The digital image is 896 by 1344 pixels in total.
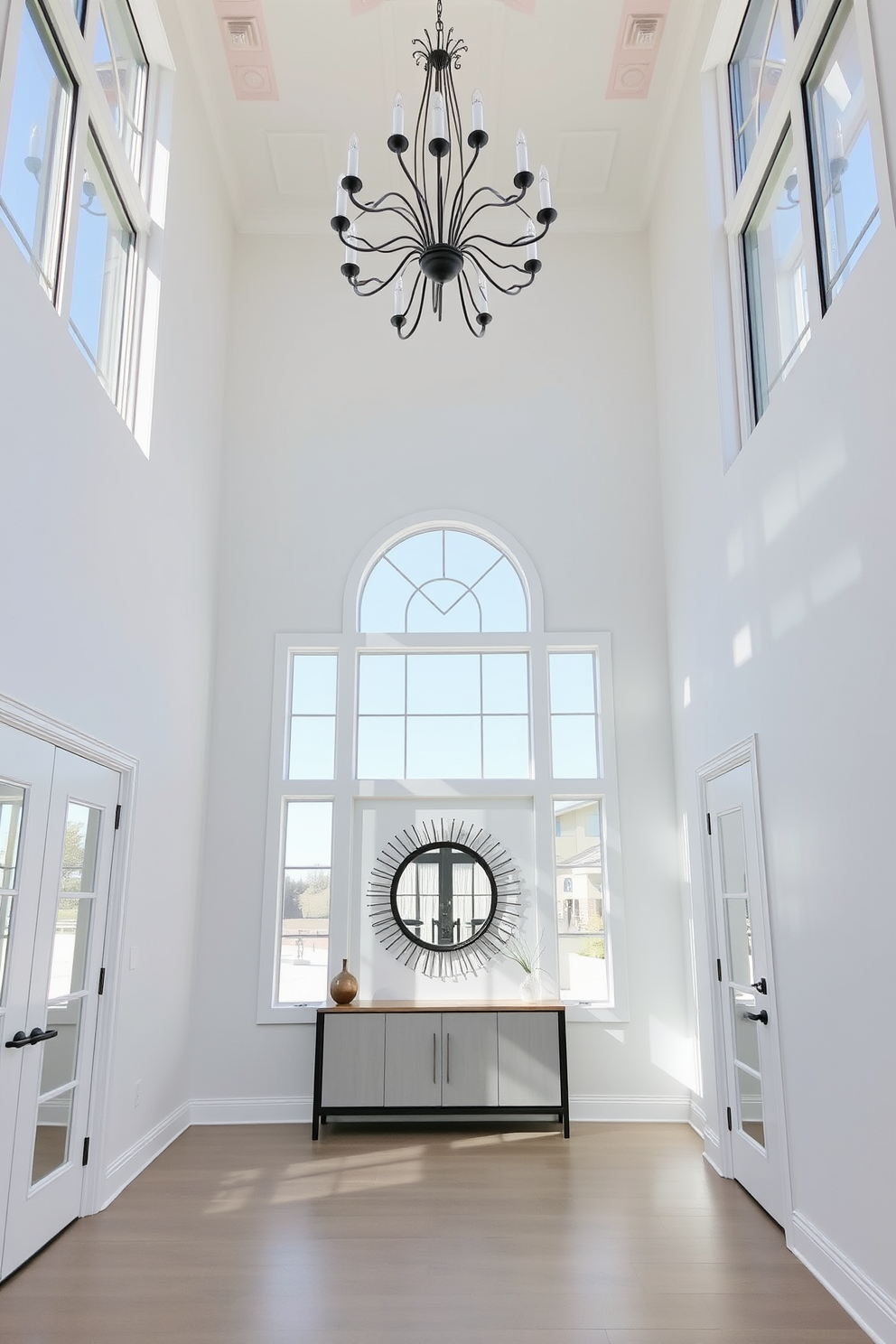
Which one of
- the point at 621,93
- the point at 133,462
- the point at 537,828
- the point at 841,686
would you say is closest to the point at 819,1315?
the point at 841,686

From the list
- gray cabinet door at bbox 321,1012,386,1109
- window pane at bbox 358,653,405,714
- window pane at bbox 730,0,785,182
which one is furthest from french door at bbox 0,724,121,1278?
window pane at bbox 730,0,785,182

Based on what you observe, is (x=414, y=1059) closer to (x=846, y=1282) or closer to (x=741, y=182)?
(x=846, y=1282)

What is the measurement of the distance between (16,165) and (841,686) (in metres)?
3.61

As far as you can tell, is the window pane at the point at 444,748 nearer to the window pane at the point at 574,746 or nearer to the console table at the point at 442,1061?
the window pane at the point at 574,746

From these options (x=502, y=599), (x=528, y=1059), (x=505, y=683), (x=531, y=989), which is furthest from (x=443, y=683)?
(x=528, y=1059)

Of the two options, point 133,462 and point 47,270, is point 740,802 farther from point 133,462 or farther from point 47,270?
point 47,270

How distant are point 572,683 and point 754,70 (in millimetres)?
3615

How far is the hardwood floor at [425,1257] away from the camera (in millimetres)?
3010

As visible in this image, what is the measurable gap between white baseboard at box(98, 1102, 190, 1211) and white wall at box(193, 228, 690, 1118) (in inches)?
14.1

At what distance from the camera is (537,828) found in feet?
19.9

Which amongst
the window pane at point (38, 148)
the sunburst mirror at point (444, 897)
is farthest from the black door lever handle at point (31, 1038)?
the window pane at point (38, 148)

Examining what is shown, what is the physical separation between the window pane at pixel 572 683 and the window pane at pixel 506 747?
0.87ft

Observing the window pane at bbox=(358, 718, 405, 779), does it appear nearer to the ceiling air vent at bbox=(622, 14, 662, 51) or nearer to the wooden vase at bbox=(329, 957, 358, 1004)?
the wooden vase at bbox=(329, 957, 358, 1004)

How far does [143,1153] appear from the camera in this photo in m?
4.73
